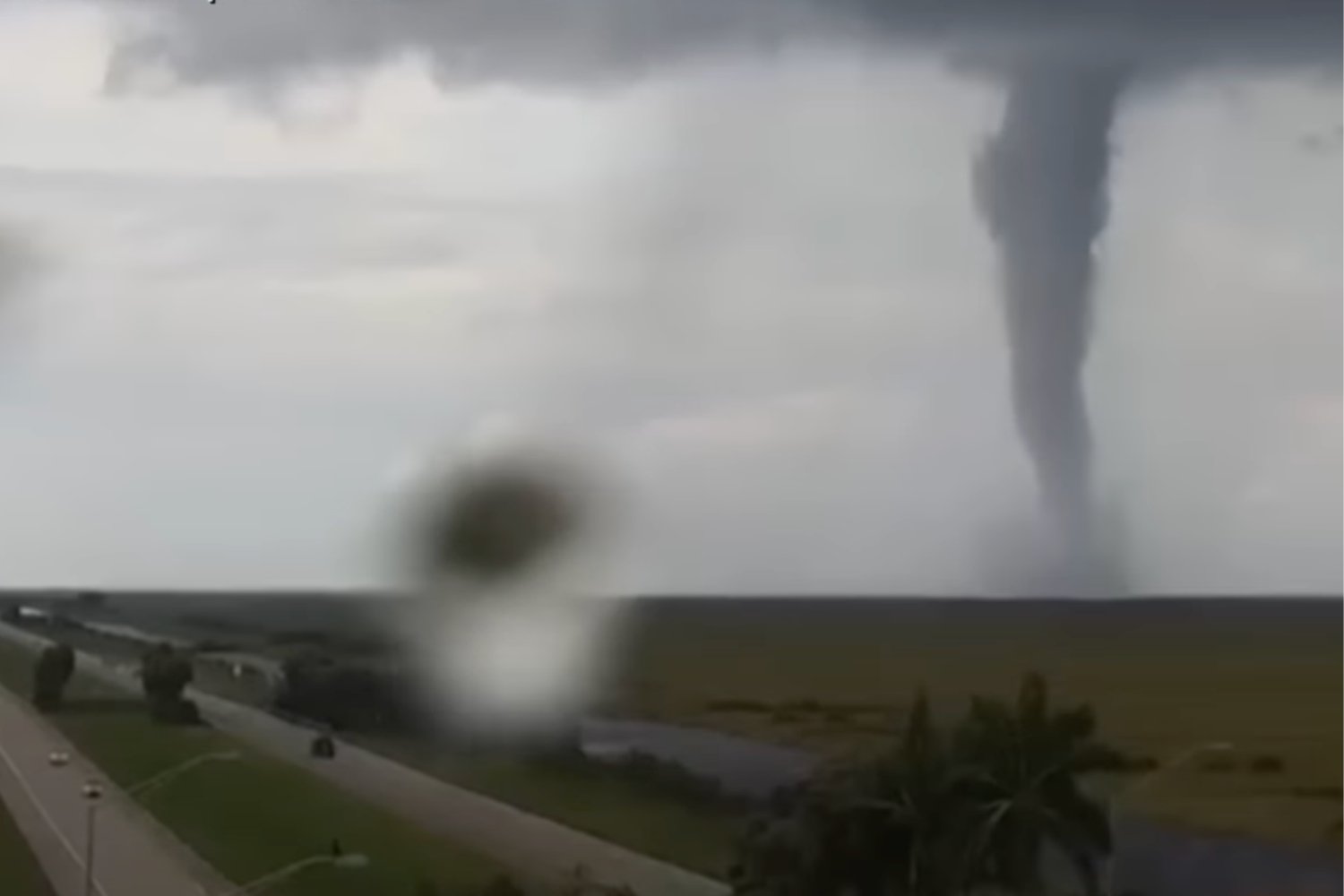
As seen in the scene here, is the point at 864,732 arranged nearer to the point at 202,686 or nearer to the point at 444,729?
the point at 444,729

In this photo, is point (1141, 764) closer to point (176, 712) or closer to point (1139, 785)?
point (1139, 785)

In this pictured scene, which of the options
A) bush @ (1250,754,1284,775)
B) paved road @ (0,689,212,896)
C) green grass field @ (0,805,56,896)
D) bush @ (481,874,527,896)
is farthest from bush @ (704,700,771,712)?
green grass field @ (0,805,56,896)

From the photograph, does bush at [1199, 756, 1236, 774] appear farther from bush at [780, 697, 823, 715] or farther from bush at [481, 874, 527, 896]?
bush at [481, 874, 527, 896]

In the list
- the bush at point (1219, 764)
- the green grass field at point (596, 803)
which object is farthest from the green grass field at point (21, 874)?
the bush at point (1219, 764)

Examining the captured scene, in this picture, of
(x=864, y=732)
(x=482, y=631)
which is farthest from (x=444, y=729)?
(x=864, y=732)

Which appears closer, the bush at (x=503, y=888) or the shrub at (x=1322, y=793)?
the shrub at (x=1322, y=793)

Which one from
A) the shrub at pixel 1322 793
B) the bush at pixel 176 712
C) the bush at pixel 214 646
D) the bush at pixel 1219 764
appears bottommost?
the shrub at pixel 1322 793

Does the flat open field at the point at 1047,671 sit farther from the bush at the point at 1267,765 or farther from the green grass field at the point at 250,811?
the green grass field at the point at 250,811

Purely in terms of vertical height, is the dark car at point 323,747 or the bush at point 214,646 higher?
the bush at point 214,646
